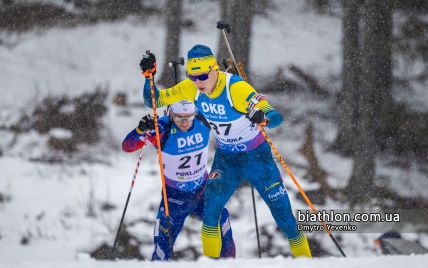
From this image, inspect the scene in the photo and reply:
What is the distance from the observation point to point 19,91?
14.4 meters

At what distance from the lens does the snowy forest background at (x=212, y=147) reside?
1045cm

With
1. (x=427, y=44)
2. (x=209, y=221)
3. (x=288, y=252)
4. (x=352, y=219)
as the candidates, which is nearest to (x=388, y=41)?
(x=427, y=44)

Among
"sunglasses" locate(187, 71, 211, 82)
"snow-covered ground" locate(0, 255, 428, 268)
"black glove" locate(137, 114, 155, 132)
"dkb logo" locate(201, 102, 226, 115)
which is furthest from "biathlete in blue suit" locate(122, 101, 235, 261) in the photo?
"snow-covered ground" locate(0, 255, 428, 268)

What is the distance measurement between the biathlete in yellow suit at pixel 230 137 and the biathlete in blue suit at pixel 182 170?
1.53ft

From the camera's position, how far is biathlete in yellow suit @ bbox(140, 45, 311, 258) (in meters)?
5.32

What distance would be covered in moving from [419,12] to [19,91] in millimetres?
8930

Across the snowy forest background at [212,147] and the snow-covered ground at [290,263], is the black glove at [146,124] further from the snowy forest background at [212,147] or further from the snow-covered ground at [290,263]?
the snowy forest background at [212,147]

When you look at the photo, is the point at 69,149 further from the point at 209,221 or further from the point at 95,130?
the point at 209,221

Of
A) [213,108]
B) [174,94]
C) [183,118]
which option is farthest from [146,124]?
[213,108]

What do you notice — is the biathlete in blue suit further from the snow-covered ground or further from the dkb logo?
the snow-covered ground

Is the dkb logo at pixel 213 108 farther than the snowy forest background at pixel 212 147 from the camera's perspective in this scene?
No

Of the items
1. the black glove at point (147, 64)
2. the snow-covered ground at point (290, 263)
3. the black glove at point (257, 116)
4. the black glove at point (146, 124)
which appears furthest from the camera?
the black glove at point (146, 124)

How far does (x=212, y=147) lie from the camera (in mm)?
12422

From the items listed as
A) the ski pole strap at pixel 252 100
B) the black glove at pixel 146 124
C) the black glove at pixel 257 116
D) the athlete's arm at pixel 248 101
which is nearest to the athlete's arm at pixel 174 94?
the black glove at pixel 146 124
